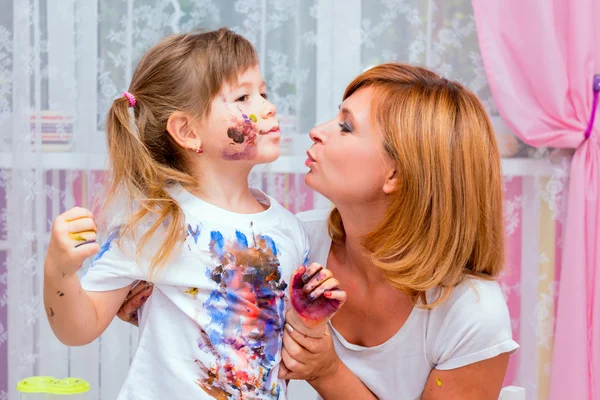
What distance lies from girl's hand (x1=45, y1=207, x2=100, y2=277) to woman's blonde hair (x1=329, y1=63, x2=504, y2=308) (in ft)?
1.84

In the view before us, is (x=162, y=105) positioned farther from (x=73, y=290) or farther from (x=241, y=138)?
(x=73, y=290)

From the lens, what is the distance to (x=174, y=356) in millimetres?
1312

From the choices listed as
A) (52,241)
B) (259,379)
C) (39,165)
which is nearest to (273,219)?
(259,379)

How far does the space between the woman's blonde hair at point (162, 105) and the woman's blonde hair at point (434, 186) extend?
32cm

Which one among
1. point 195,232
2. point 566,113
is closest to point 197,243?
point 195,232

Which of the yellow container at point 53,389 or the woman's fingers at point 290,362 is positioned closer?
the woman's fingers at point 290,362

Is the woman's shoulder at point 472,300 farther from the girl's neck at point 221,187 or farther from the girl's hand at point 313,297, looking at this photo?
the girl's neck at point 221,187

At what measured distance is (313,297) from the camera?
4.19 ft

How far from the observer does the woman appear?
1.43 meters

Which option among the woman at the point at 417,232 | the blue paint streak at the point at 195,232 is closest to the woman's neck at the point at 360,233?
the woman at the point at 417,232

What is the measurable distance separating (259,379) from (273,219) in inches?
11.6

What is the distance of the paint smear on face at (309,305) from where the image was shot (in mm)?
1295

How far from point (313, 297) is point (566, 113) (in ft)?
3.94

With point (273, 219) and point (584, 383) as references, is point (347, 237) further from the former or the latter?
point (584, 383)
